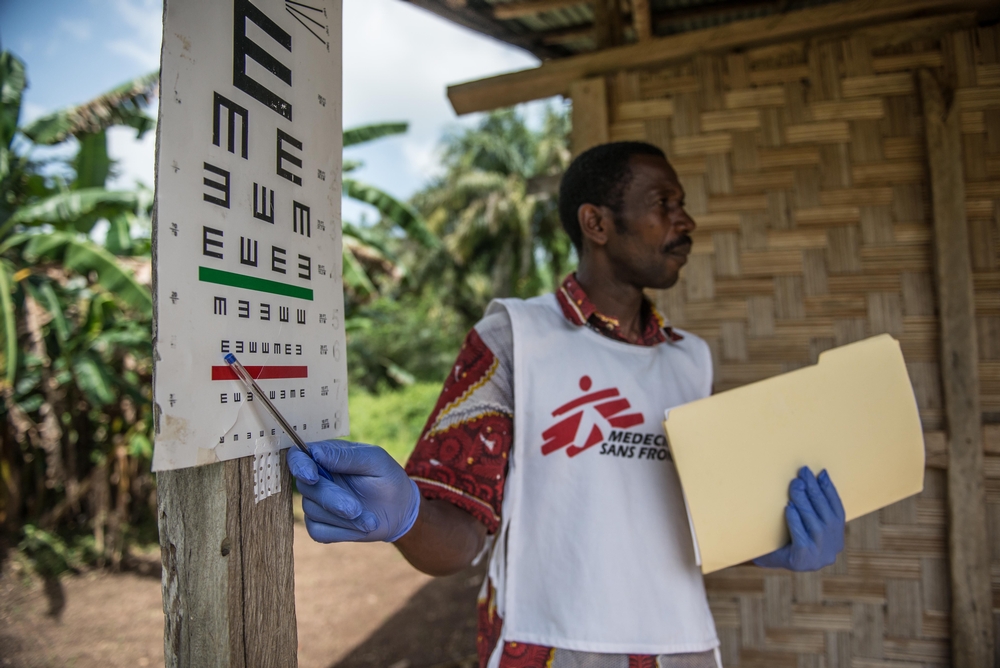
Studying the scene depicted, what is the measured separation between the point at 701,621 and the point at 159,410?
122 centimetres

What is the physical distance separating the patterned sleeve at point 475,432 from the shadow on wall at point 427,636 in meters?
3.00

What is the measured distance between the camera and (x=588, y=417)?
137cm

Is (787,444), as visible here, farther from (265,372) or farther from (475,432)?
(265,372)

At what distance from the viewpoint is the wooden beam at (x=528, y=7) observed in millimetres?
2500

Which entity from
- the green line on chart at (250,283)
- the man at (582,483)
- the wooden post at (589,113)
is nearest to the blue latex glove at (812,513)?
the man at (582,483)

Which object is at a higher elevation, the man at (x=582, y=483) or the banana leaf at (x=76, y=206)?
the banana leaf at (x=76, y=206)

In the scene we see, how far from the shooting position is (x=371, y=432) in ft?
32.7

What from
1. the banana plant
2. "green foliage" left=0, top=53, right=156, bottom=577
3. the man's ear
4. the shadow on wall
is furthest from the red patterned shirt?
the banana plant

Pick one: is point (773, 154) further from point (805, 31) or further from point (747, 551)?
point (747, 551)

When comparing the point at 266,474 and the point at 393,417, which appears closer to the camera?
the point at 266,474

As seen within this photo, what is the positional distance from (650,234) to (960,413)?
1.16 m

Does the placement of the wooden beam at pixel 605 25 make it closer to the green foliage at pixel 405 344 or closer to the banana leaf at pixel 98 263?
the banana leaf at pixel 98 263

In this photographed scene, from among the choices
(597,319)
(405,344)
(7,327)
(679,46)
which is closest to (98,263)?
(7,327)

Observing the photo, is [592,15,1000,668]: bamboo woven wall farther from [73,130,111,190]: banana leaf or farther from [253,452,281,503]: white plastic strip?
[73,130,111,190]: banana leaf
